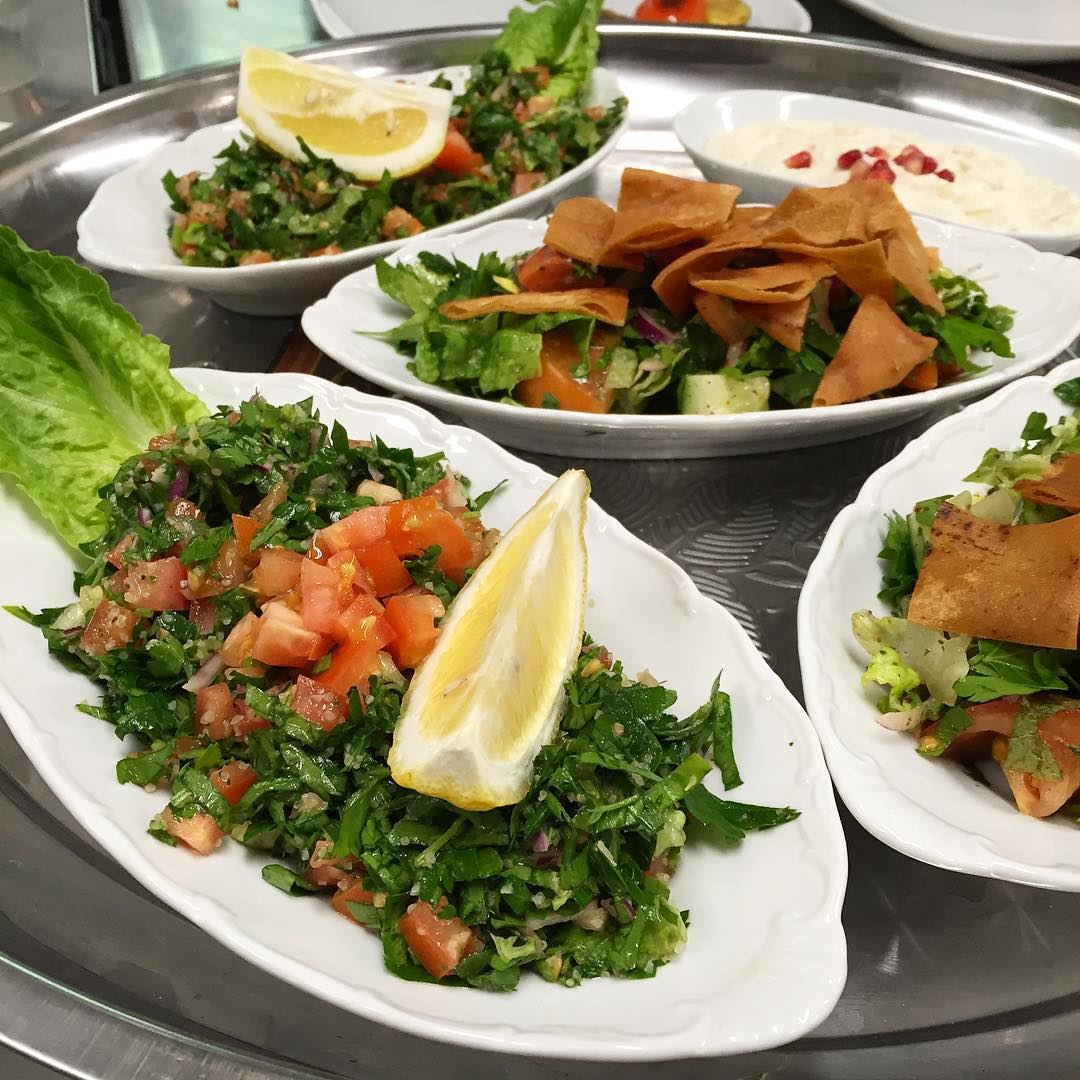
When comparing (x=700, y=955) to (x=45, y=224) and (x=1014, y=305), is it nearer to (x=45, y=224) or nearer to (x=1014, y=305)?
(x=1014, y=305)

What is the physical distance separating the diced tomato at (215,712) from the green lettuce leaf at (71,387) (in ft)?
1.50

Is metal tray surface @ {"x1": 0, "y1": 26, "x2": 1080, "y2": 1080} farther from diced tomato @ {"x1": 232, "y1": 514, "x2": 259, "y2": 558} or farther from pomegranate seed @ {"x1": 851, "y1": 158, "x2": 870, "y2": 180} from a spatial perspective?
pomegranate seed @ {"x1": 851, "y1": 158, "x2": 870, "y2": 180}

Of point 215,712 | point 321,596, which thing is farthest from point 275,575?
point 215,712

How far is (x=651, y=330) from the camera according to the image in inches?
93.0

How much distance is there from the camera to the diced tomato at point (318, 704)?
4.65 feet

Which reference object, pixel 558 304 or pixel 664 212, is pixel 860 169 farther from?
pixel 558 304

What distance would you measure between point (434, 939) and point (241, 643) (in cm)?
54

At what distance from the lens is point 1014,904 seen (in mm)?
1594

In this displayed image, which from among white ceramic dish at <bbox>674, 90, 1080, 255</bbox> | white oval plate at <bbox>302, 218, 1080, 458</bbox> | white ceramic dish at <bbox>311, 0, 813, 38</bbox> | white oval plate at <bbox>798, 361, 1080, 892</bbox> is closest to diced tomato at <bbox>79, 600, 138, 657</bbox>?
white oval plate at <bbox>302, 218, 1080, 458</bbox>

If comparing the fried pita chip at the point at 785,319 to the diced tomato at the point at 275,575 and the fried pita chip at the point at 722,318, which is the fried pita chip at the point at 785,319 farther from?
the diced tomato at the point at 275,575

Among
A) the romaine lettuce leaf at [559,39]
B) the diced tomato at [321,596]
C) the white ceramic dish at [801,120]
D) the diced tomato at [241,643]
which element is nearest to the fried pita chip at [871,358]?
the white ceramic dish at [801,120]

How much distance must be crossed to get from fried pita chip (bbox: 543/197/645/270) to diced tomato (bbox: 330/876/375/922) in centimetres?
158

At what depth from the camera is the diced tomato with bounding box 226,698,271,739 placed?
4.74ft

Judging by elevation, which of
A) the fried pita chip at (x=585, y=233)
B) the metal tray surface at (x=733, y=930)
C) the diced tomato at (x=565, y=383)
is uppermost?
the fried pita chip at (x=585, y=233)
